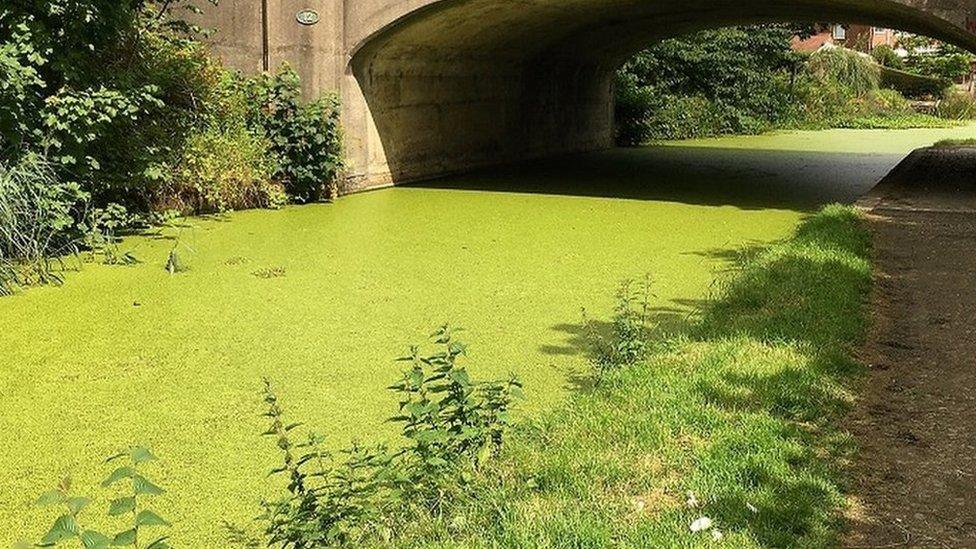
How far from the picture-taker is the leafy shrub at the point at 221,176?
8.45 m

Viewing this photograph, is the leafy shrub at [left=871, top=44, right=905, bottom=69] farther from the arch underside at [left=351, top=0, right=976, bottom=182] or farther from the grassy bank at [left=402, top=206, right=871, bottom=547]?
the grassy bank at [left=402, top=206, right=871, bottom=547]

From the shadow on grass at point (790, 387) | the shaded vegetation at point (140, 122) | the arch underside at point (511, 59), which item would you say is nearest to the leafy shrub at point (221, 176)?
the shaded vegetation at point (140, 122)

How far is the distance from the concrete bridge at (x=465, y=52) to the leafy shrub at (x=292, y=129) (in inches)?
15.5

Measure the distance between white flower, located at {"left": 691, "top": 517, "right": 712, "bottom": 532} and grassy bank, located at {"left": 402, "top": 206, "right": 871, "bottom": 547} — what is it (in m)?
0.02

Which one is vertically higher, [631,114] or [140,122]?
[631,114]

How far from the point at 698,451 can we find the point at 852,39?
46.9m

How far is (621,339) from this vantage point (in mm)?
4434

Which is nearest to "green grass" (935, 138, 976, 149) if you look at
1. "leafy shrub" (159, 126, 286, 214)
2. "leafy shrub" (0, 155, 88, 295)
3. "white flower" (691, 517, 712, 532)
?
"leafy shrub" (159, 126, 286, 214)

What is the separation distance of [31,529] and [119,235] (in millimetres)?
5069

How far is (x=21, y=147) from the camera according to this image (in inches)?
254

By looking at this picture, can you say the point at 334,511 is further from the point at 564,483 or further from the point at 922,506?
the point at 922,506

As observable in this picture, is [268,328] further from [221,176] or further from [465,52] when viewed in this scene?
[465,52]

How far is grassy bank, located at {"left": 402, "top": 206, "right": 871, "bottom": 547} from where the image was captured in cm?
248

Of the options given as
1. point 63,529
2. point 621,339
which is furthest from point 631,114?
point 63,529
